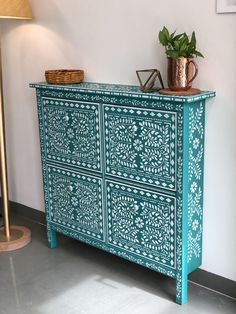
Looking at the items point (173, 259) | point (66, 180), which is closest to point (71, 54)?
point (66, 180)

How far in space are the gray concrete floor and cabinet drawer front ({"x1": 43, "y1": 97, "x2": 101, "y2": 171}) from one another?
0.62 meters

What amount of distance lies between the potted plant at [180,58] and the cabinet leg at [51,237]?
1299 mm

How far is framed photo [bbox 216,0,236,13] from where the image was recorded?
205cm

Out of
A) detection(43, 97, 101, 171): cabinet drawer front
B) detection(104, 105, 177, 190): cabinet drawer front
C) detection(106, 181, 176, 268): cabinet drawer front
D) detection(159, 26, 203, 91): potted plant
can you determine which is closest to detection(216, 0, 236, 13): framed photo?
detection(159, 26, 203, 91): potted plant

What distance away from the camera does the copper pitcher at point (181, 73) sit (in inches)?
84.5

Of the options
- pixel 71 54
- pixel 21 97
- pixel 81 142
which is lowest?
pixel 81 142

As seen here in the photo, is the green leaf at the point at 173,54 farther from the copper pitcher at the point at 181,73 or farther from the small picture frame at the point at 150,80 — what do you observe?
the small picture frame at the point at 150,80

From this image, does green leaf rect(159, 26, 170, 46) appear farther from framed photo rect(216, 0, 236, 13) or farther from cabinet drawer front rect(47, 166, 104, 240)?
cabinet drawer front rect(47, 166, 104, 240)

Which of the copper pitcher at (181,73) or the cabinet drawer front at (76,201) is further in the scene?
the cabinet drawer front at (76,201)

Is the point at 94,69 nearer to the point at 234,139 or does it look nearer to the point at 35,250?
the point at 234,139

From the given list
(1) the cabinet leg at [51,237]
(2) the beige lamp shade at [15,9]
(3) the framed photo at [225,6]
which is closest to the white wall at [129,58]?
(3) the framed photo at [225,6]

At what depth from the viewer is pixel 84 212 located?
269 centimetres

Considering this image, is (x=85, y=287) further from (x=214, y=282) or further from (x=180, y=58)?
(x=180, y=58)

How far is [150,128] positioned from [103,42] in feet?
2.28
